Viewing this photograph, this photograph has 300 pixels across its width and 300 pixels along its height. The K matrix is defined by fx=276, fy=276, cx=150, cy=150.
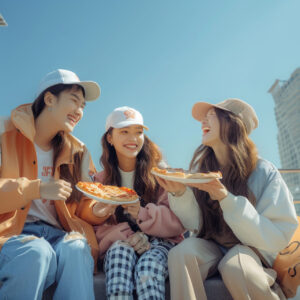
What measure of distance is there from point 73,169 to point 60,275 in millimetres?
1125

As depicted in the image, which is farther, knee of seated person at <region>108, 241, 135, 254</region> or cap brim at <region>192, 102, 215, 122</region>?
cap brim at <region>192, 102, 215, 122</region>

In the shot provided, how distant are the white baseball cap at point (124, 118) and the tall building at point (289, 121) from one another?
8158 cm

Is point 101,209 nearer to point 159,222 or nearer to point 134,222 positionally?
point 134,222

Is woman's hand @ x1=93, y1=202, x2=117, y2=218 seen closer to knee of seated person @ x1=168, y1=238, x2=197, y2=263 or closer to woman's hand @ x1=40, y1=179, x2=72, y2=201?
woman's hand @ x1=40, y1=179, x2=72, y2=201

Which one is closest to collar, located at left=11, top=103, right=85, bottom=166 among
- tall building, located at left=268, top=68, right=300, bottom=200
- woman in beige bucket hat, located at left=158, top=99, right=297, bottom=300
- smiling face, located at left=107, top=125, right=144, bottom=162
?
smiling face, located at left=107, top=125, right=144, bottom=162

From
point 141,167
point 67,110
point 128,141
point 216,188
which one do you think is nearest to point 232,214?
point 216,188

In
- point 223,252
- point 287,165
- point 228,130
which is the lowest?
point 287,165

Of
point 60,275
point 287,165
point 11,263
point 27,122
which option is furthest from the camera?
point 287,165

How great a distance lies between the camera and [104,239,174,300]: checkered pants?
185cm

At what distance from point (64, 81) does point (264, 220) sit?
209cm

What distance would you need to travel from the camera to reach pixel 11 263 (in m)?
1.75

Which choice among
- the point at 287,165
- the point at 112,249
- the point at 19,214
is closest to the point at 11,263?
the point at 19,214

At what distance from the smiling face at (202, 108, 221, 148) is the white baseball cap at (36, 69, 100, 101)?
1143mm

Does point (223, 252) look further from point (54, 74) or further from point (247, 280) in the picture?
point (54, 74)
